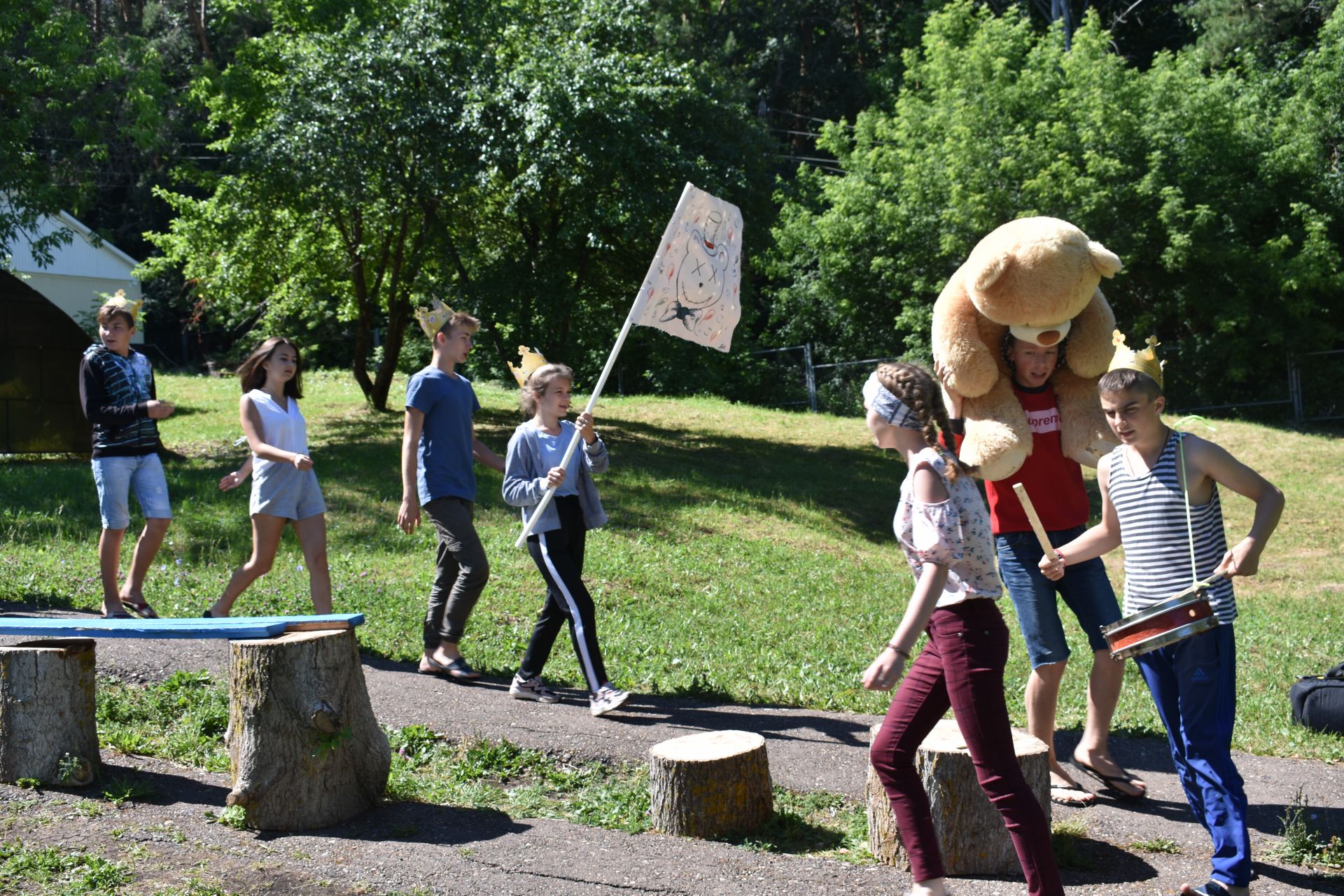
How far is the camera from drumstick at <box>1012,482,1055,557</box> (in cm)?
420

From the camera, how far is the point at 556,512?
6141mm

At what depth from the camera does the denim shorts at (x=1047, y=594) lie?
4738 mm

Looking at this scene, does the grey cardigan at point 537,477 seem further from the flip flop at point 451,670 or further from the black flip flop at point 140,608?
the black flip flop at point 140,608

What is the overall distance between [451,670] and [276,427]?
1.71 metres

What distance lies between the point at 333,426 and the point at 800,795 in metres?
14.6

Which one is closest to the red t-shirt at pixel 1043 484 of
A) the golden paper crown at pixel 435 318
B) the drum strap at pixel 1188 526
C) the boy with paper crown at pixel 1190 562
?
the boy with paper crown at pixel 1190 562

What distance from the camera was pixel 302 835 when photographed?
14.9 feet

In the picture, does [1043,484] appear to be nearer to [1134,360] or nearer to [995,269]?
[1134,360]

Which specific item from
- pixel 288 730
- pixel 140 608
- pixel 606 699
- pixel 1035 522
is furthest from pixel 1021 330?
pixel 140 608

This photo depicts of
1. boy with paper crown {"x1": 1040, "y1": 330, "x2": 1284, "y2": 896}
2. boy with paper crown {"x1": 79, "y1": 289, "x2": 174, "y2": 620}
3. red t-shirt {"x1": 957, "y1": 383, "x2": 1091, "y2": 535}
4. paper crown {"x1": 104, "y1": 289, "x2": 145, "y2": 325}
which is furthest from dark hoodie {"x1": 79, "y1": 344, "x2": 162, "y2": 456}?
boy with paper crown {"x1": 1040, "y1": 330, "x2": 1284, "y2": 896}

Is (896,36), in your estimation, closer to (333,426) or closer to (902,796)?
(333,426)

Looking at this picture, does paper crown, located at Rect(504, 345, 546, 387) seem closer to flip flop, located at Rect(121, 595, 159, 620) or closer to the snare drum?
flip flop, located at Rect(121, 595, 159, 620)

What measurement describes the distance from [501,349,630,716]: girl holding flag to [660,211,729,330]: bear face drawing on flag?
2.24ft

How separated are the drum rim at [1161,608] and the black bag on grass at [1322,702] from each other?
9.28 ft
